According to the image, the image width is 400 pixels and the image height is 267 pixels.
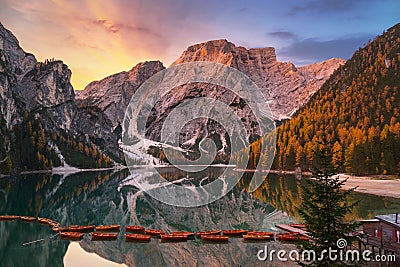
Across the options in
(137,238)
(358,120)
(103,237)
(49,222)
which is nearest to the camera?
(137,238)

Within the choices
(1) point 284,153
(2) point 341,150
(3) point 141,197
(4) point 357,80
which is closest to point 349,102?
(4) point 357,80

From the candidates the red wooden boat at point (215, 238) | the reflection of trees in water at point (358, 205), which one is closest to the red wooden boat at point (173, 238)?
the red wooden boat at point (215, 238)

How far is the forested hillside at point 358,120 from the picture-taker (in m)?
91.6

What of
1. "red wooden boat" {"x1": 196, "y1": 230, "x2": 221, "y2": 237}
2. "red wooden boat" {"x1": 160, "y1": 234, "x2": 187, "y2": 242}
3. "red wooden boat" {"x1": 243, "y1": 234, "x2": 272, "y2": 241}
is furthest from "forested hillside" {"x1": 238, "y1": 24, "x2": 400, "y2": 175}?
"red wooden boat" {"x1": 160, "y1": 234, "x2": 187, "y2": 242}

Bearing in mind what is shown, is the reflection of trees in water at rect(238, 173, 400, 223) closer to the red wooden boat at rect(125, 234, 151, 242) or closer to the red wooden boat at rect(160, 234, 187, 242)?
the red wooden boat at rect(160, 234, 187, 242)

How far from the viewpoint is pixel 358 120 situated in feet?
427

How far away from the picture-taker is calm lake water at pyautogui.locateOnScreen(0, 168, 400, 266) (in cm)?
3005

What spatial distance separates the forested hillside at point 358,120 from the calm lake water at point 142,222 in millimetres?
32439

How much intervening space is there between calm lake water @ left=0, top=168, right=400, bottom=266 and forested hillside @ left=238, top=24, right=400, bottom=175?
32439mm

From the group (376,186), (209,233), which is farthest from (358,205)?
(209,233)

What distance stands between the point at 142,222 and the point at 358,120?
109m

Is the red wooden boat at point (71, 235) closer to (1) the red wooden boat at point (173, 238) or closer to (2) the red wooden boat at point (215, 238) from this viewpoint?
(1) the red wooden boat at point (173, 238)

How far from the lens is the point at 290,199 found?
62000 millimetres

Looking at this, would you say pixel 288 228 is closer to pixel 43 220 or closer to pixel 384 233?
pixel 384 233
